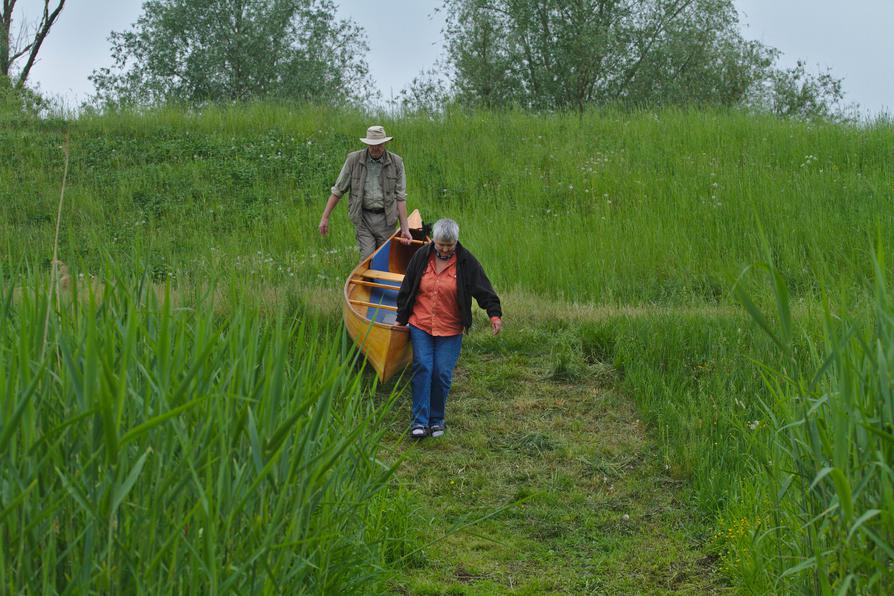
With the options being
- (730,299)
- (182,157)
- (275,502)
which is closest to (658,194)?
(730,299)

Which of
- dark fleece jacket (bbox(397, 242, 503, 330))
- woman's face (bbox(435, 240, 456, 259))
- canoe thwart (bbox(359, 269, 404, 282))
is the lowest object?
canoe thwart (bbox(359, 269, 404, 282))

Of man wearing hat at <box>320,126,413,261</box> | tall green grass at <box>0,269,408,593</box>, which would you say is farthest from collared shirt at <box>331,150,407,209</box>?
tall green grass at <box>0,269,408,593</box>

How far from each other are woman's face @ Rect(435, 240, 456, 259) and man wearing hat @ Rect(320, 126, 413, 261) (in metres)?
2.33

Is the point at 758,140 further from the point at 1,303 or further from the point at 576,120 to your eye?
the point at 1,303

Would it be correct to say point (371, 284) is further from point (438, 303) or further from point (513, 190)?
point (513, 190)

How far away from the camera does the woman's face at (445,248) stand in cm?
856

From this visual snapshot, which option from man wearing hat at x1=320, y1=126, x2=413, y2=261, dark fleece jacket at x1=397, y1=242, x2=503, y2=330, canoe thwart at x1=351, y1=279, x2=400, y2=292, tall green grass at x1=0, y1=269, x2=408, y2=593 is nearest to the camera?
tall green grass at x1=0, y1=269, x2=408, y2=593

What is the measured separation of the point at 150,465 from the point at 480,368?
732 centimetres

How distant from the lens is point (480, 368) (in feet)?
35.5

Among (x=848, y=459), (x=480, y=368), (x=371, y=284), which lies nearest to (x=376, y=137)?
(x=371, y=284)

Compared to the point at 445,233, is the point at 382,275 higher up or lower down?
lower down

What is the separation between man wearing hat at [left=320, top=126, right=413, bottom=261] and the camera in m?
10.9

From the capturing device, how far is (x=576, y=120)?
20969 mm

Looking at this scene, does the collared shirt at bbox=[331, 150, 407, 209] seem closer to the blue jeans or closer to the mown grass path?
the mown grass path
